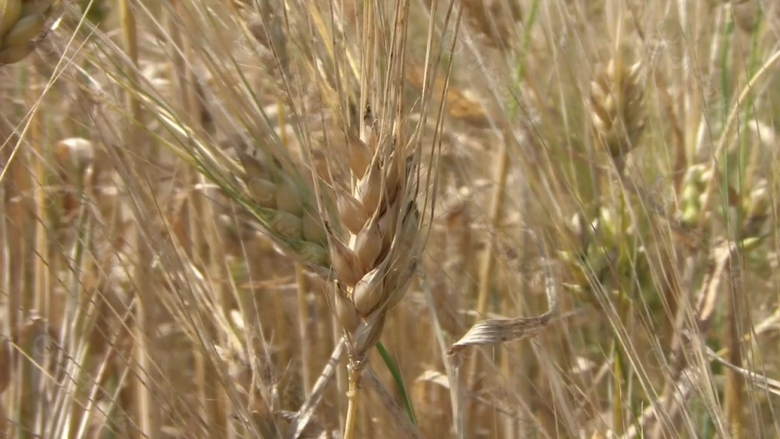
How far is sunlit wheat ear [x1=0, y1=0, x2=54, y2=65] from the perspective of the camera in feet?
1.46

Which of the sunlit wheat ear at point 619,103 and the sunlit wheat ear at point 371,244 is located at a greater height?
the sunlit wheat ear at point 619,103

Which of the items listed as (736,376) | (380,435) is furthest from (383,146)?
(736,376)

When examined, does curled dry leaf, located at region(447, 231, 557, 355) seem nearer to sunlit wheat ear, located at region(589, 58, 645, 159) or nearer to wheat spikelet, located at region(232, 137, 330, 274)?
wheat spikelet, located at region(232, 137, 330, 274)

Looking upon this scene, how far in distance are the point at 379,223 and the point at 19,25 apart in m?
0.24

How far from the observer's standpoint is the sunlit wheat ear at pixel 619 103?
662mm

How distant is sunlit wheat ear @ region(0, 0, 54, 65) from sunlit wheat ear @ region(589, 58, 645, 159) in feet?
1.42

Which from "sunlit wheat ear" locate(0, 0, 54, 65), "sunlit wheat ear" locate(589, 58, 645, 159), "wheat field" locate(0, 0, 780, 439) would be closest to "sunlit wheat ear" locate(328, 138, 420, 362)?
"wheat field" locate(0, 0, 780, 439)

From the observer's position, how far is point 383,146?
39cm

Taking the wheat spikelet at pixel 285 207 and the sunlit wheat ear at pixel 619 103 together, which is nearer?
the wheat spikelet at pixel 285 207

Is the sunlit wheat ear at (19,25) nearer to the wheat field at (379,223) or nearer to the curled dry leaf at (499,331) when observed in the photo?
the wheat field at (379,223)

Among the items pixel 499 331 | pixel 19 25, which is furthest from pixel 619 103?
pixel 19 25

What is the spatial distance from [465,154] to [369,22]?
0.59 meters

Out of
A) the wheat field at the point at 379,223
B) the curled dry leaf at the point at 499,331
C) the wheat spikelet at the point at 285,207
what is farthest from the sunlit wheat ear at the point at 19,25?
the curled dry leaf at the point at 499,331

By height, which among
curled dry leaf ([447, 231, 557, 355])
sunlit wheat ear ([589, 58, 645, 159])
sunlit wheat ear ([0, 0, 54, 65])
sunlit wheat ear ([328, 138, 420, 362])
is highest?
sunlit wheat ear ([0, 0, 54, 65])
